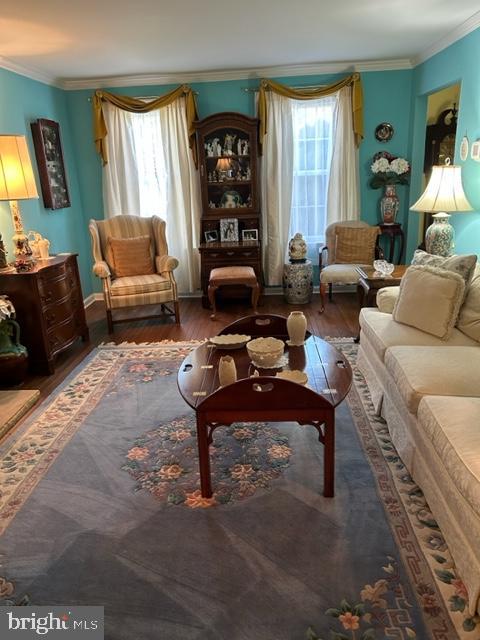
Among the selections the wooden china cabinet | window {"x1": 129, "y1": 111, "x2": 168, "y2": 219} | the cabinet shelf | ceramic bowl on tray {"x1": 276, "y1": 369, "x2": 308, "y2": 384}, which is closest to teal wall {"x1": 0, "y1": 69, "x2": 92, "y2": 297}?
window {"x1": 129, "y1": 111, "x2": 168, "y2": 219}

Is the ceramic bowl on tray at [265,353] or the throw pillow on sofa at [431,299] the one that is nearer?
the ceramic bowl on tray at [265,353]

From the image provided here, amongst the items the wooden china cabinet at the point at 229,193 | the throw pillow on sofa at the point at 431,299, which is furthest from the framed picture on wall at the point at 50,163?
the throw pillow on sofa at the point at 431,299

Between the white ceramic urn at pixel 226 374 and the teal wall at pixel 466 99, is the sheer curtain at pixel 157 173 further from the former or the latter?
the white ceramic urn at pixel 226 374

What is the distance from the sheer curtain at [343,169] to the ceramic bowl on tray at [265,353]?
3.25m

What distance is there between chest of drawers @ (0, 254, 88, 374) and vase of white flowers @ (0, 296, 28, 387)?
0.11 metres

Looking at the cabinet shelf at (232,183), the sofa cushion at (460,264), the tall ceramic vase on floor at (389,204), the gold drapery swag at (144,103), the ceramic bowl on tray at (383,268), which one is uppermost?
the gold drapery swag at (144,103)

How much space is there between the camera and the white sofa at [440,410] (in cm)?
161

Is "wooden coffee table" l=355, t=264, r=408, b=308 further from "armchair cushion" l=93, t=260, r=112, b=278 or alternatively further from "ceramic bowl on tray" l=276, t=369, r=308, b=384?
"armchair cushion" l=93, t=260, r=112, b=278

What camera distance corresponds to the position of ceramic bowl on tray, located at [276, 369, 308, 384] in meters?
2.25

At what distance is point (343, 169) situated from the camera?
201 inches

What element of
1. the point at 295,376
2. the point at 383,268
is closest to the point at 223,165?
the point at 383,268

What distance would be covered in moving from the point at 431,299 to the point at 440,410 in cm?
102

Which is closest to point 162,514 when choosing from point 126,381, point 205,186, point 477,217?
point 126,381

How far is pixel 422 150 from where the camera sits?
5008 mm
